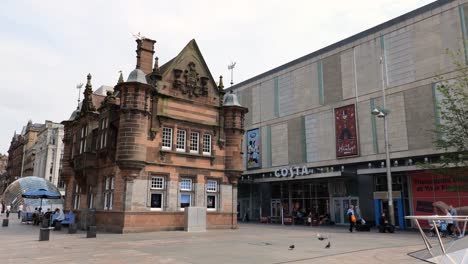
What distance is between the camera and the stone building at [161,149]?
2480 cm

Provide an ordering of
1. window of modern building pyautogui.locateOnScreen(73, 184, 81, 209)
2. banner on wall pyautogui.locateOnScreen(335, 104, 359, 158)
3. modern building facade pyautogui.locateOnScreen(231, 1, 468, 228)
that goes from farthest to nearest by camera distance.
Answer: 1. banner on wall pyautogui.locateOnScreen(335, 104, 359, 158)
2. window of modern building pyautogui.locateOnScreen(73, 184, 81, 209)
3. modern building facade pyautogui.locateOnScreen(231, 1, 468, 228)

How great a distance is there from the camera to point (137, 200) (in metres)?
24.5

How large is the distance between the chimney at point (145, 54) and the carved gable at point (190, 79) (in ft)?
4.44

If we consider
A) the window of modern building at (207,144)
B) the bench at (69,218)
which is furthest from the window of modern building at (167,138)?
the bench at (69,218)

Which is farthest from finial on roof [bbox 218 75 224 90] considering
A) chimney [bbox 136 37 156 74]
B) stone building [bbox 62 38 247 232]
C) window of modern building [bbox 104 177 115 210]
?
window of modern building [bbox 104 177 115 210]

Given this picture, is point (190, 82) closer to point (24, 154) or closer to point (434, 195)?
point (434, 195)

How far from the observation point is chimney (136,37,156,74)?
96.0 ft

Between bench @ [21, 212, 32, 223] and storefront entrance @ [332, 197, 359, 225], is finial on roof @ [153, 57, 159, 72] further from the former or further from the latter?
storefront entrance @ [332, 197, 359, 225]

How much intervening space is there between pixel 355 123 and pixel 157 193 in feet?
68.2

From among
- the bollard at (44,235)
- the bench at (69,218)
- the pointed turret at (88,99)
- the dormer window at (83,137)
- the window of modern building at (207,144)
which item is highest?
the pointed turret at (88,99)

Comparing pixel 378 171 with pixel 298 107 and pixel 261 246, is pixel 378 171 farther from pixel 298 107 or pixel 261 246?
pixel 261 246

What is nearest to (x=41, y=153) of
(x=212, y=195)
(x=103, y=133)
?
(x=103, y=133)

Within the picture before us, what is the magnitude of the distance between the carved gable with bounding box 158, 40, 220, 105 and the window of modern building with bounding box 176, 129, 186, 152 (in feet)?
8.69

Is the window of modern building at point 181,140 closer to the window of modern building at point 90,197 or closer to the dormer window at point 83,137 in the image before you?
the window of modern building at point 90,197
